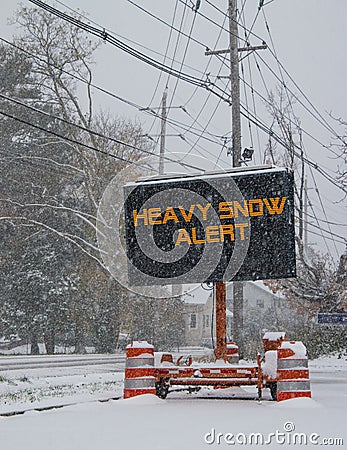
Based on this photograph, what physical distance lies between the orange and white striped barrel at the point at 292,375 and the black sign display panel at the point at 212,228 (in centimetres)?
160

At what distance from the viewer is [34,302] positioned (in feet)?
128

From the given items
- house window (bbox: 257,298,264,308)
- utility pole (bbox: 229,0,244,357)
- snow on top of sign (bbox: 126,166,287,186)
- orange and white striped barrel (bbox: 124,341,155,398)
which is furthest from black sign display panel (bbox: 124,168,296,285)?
house window (bbox: 257,298,264,308)

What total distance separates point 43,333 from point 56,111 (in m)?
12.7

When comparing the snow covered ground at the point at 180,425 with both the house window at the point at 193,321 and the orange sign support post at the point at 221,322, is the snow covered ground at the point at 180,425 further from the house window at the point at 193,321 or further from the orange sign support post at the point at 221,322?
the house window at the point at 193,321

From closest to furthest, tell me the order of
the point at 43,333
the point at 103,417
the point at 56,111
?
the point at 103,417 → the point at 56,111 → the point at 43,333

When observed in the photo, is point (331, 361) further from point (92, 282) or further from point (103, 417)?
point (103, 417)

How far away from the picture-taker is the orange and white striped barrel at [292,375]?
886cm

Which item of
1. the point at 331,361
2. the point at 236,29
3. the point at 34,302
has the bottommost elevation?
the point at 331,361

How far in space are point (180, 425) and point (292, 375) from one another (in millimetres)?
2429

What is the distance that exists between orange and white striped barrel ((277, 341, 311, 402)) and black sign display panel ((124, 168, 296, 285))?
5.26ft

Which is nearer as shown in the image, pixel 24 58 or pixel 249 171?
pixel 249 171

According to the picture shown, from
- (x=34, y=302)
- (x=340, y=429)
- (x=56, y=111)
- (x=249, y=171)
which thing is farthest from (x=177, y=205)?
(x=34, y=302)

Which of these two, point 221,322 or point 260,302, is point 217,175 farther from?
point 260,302

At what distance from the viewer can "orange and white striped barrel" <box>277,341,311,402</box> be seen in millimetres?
8859
